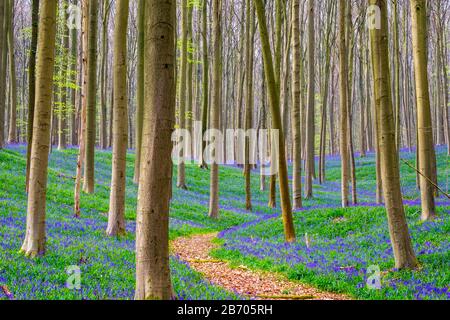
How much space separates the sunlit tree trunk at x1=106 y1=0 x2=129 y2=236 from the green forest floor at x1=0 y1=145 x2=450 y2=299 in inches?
22.0

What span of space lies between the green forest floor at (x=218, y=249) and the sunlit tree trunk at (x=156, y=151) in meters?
1.04

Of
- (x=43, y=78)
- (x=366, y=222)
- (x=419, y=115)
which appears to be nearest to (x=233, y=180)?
(x=366, y=222)

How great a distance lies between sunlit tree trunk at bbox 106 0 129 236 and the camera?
411 inches

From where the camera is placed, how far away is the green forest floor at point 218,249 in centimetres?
593

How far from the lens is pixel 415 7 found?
32.6 ft

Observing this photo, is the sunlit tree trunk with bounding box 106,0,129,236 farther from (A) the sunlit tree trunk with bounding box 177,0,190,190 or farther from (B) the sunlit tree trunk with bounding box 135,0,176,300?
(A) the sunlit tree trunk with bounding box 177,0,190,190

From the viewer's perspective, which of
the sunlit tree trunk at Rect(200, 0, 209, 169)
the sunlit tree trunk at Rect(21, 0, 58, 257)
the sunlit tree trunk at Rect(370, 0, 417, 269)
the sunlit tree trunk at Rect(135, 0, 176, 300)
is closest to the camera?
the sunlit tree trunk at Rect(135, 0, 176, 300)

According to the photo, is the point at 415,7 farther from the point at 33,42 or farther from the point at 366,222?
the point at 33,42

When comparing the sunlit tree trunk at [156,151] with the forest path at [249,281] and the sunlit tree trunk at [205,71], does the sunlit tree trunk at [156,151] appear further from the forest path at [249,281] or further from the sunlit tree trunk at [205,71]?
the sunlit tree trunk at [205,71]

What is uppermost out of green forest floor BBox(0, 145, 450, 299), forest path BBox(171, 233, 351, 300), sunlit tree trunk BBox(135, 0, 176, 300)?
sunlit tree trunk BBox(135, 0, 176, 300)

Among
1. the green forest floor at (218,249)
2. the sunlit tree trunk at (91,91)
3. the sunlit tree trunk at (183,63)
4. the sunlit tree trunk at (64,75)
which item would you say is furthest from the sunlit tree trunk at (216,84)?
the sunlit tree trunk at (64,75)

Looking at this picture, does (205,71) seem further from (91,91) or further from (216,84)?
(91,91)

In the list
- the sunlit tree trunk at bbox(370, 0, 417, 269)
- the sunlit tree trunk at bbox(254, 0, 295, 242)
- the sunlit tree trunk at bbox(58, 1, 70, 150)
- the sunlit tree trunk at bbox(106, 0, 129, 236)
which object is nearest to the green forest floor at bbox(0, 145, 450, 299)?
the sunlit tree trunk at bbox(370, 0, 417, 269)
